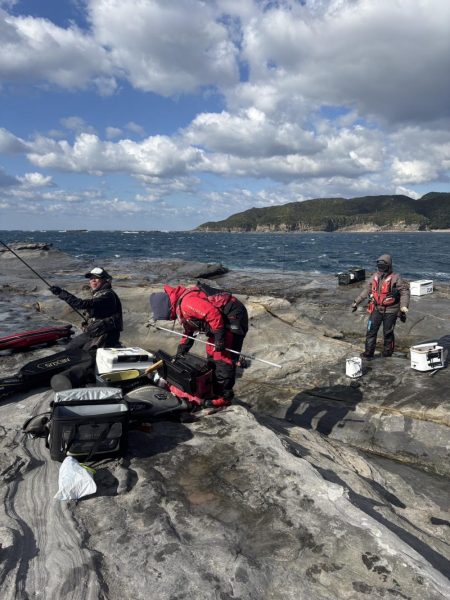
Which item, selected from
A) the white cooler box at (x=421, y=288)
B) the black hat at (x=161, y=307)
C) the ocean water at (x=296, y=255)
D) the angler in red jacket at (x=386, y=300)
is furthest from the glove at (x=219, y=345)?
the ocean water at (x=296, y=255)

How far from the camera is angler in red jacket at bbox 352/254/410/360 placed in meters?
10.3

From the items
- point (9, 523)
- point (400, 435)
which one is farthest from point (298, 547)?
point (400, 435)

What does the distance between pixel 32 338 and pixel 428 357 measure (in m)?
9.81

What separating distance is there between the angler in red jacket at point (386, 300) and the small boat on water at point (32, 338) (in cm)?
824

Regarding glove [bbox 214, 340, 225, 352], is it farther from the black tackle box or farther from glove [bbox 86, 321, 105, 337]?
glove [bbox 86, 321, 105, 337]

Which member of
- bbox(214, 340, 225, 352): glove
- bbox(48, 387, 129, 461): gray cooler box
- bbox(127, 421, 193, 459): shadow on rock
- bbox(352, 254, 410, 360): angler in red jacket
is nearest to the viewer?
bbox(48, 387, 129, 461): gray cooler box

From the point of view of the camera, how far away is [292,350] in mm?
11492

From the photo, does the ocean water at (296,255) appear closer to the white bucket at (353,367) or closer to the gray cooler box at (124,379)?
the white bucket at (353,367)

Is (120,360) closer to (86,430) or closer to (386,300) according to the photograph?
(86,430)

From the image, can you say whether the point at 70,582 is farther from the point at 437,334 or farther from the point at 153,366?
the point at 437,334

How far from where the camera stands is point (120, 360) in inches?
280

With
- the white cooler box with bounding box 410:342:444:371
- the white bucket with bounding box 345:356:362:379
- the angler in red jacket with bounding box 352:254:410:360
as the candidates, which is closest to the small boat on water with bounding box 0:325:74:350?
the white bucket with bounding box 345:356:362:379

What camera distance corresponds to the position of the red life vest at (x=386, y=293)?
33.9 feet

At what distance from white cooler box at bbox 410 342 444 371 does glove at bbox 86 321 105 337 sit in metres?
7.20
